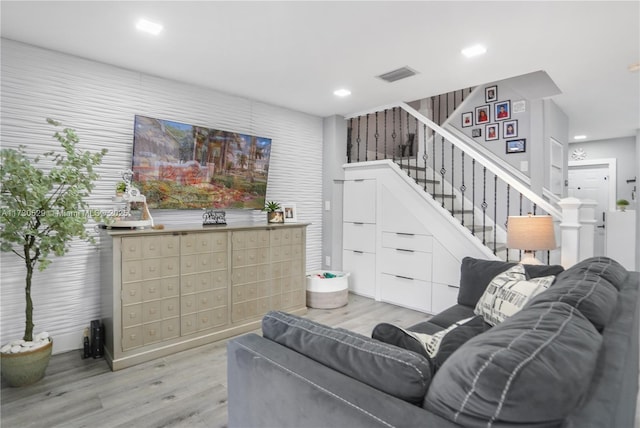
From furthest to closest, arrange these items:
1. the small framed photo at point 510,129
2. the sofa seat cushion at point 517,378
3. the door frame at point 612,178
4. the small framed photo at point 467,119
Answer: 1. the door frame at point 612,178
2. the small framed photo at point 467,119
3. the small framed photo at point 510,129
4. the sofa seat cushion at point 517,378

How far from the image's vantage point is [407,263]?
161 inches

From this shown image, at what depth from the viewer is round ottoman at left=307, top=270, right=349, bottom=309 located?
400 centimetres

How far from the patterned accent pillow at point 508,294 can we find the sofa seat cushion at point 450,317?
182 mm

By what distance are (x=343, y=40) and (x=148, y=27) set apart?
1.37m

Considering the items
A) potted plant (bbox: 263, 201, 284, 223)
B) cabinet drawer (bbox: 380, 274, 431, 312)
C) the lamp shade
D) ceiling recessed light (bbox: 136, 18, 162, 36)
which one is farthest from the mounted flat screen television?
the lamp shade

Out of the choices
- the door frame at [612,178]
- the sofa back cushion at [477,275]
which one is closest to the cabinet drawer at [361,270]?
the sofa back cushion at [477,275]

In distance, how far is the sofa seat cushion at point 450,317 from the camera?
7.37ft

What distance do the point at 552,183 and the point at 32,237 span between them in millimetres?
A: 5529

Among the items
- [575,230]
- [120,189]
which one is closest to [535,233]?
[575,230]

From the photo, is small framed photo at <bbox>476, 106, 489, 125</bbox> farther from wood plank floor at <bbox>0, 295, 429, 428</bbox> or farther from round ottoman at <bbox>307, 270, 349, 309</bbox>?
wood plank floor at <bbox>0, 295, 429, 428</bbox>

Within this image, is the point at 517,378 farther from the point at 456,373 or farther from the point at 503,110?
the point at 503,110

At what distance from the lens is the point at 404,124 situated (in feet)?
20.8

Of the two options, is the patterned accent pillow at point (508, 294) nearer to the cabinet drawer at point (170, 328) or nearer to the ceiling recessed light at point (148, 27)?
the cabinet drawer at point (170, 328)

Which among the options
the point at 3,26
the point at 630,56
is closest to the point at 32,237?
the point at 3,26
